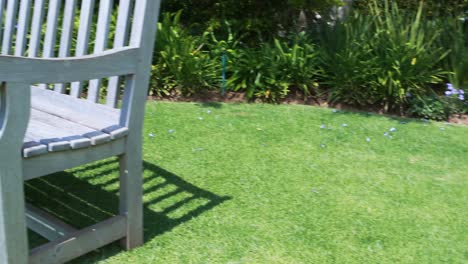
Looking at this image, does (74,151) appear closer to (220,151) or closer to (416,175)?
(220,151)

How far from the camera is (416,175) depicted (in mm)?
3928

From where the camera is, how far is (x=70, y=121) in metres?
2.61

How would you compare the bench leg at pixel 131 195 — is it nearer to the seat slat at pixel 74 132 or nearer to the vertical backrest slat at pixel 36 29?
the seat slat at pixel 74 132

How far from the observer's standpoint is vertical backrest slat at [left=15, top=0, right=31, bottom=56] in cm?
304

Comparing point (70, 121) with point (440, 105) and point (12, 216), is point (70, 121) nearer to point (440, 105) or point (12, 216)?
point (12, 216)

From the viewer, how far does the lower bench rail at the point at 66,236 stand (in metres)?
2.35

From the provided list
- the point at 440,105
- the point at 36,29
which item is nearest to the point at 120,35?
the point at 36,29

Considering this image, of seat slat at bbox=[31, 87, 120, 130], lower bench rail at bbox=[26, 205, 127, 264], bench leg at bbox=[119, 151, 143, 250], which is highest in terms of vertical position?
seat slat at bbox=[31, 87, 120, 130]

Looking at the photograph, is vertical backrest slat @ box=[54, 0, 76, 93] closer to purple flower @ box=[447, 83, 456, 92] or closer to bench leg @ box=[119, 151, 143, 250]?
bench leg @ box=[119, 151, 143, 250]

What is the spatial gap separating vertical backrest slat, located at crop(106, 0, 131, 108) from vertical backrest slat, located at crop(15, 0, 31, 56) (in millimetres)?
756

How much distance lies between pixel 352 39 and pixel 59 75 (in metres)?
4.39

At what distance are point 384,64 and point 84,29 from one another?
383 cm

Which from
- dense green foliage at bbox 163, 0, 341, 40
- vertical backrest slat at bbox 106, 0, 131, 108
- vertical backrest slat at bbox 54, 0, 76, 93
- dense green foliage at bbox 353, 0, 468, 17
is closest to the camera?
vertical backrest slat at bbox 106, 0, 131, 108

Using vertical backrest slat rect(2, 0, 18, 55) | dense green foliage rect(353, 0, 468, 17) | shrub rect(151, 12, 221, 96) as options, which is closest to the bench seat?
vertical backrest slat rect(2, 0, 18, 55)
